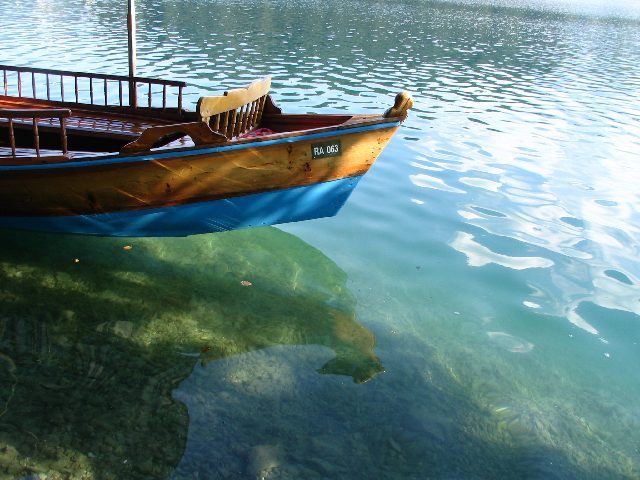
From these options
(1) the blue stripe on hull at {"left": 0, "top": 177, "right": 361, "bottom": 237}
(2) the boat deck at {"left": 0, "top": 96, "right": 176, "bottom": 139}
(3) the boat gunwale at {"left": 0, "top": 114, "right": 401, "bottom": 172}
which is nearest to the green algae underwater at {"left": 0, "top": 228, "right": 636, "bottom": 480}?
(1) the blue stripe on hull at {"left": 0, "top": 177, "right": 361, "bottom": 237}

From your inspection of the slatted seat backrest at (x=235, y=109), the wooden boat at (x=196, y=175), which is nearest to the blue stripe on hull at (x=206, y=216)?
the wooden boat at (x=196, y=175)

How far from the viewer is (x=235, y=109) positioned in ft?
22.5

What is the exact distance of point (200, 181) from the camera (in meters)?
6.28

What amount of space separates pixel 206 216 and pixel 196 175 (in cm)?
57

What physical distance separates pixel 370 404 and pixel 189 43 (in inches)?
940

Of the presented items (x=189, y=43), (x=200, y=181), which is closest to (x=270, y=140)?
(x=200, y=181)

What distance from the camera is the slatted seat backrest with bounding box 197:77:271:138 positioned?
243 inches

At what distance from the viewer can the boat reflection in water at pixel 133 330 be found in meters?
4.28

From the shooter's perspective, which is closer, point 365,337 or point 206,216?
point 365,337

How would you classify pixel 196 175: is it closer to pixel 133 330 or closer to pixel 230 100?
pixel 230 100

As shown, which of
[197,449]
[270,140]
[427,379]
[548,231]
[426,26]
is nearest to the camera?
[197,449]

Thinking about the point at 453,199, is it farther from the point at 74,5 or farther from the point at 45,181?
the point at 74,5

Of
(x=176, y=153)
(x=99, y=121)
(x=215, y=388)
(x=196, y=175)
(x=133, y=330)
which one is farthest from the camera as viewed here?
(x=99, y=121)

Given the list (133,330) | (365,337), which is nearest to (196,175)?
(133,330)
